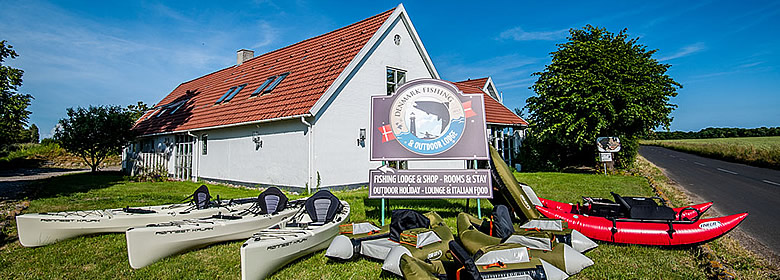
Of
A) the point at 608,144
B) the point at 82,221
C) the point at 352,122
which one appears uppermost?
the point at 352,122

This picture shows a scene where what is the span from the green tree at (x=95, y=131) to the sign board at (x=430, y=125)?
63.9 ft

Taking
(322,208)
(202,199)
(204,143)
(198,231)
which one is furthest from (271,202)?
(204,143)

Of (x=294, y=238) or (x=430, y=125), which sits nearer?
(x=294, y=238)

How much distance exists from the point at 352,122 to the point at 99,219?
26.8ft

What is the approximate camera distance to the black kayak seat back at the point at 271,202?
23.7ft

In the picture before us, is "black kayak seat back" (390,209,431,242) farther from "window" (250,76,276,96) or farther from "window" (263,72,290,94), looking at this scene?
"window" (250,76,276,96)

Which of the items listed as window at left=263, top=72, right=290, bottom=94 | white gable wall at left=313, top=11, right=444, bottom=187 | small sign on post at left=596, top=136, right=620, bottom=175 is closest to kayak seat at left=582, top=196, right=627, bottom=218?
white gable wall at left=313, top=11, right=444, bottom=187

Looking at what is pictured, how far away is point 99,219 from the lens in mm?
6734

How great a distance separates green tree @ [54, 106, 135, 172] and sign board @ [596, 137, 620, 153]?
24146 millimetres

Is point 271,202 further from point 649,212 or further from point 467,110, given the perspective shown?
point 649,212

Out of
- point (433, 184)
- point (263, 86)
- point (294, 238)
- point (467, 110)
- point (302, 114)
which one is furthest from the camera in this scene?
point (263, 86)

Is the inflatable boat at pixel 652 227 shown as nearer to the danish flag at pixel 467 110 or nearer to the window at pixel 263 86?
the danish flag at pixel 467 110

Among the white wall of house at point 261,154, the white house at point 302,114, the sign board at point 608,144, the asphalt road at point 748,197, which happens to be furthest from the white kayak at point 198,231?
the sign board at point 608,144

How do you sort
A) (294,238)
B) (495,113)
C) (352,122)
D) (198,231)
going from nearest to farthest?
1. (294,238)
2. (198,231)
3. (352,122)
4. (495,113)
